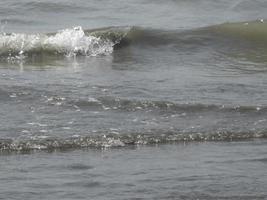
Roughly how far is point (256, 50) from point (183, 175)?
24.9ft

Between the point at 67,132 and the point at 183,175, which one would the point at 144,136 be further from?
the point at 183,175

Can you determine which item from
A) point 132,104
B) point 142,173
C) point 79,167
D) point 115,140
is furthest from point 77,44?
point 142,173

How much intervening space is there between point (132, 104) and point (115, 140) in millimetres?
1390

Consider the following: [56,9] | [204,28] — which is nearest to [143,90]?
[204,28]

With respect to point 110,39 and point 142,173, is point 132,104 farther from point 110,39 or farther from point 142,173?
point 110,39

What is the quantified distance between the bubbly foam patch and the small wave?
5.11m

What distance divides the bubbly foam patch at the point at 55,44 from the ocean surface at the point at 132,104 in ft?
0.05

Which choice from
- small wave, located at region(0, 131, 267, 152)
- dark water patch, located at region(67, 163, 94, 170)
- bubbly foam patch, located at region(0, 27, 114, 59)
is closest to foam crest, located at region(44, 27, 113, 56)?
bubbly foam patch, located at region(0, 27, 114, 59)

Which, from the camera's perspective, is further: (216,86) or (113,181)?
(216,86)

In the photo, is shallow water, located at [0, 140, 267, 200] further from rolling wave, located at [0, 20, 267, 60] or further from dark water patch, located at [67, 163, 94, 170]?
rolling wave, located at [0, 20, 267, 60]

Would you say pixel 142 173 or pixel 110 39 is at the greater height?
pixel 110 39

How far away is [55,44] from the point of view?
1364cm

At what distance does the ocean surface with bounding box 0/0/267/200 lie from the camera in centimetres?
678

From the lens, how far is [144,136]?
825cm
